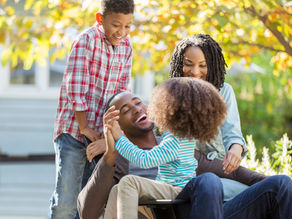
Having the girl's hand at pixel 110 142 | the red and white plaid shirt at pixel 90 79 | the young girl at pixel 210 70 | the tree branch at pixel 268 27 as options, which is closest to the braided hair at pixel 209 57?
the young girl at pixel 210 70

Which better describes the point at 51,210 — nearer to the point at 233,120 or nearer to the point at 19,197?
the point at 233,120

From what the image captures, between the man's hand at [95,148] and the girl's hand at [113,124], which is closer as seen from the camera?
the girl's hand at [113,124]

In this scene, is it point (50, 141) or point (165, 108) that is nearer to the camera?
point (165, 108)

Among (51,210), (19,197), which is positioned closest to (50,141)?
(19,197)

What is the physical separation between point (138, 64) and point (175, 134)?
4482 millimetres

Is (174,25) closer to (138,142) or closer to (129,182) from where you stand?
(138,142)

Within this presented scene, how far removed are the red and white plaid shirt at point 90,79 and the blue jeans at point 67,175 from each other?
0.06 metres

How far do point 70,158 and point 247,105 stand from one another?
643 cm

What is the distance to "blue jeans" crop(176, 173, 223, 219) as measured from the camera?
215 cm

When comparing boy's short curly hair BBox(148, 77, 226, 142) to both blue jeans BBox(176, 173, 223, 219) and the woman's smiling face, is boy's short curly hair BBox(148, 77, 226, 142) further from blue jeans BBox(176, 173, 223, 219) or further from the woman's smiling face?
the woman's smiling face

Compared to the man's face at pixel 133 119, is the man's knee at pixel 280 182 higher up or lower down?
lower down

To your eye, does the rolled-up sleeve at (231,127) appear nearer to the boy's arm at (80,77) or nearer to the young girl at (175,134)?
the young girl at (175,134)

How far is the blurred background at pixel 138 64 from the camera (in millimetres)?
4859

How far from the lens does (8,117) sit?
10.0 m
